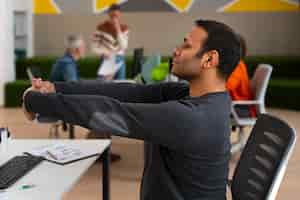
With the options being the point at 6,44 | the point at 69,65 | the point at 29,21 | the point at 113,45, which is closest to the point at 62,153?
the point at 69,65

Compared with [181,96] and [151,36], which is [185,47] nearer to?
[181,96]

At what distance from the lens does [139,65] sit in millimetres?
5633

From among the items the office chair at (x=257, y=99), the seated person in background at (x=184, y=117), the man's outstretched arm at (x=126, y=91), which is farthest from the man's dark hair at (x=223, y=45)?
the office chair at (x=257, y=99)

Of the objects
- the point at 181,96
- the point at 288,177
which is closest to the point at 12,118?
the point at 288,177

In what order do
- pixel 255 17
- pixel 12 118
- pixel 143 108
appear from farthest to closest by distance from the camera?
pixel 255 17
pixel 12 118
pixel 143 108

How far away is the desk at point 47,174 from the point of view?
6.53ft

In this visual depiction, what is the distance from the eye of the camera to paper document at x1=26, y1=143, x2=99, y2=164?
98.6 inches

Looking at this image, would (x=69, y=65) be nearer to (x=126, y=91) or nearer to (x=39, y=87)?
(x=126, y=91)

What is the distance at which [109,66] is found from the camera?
594 centimetres

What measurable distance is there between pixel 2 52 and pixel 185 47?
6891mm

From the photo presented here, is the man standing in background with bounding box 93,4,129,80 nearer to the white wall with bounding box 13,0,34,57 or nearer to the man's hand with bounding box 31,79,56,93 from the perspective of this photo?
the white wall with bounding box 13,0,34,57

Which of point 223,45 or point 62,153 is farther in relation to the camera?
point 62,153

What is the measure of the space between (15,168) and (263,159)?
1065 mm

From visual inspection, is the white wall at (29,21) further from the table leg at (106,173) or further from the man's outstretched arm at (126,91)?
the man's outstretched arm at (126,91)
